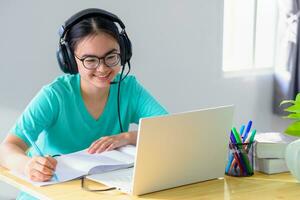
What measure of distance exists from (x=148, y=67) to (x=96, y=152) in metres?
1.49

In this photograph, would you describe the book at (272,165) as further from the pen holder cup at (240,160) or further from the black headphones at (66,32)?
the black headphones at (66,32)

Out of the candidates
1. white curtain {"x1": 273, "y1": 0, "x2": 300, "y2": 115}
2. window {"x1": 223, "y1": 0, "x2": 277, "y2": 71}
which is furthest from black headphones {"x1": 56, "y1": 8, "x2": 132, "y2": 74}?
white curtain {"x1": 273, "y1": 0, "x2": 300, "y2": 115}

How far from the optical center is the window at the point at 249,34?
13.0 ft

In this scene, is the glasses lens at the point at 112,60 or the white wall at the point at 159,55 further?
the white wall at the point at 159,55

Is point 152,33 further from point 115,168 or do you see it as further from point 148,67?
point 115,168

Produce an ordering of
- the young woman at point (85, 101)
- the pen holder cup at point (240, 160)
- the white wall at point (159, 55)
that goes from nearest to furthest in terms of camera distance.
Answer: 1. the pen holder cup at point (240, 160)
2. the young woman at point (85, 101)
3. the white wall at point (159, 55)

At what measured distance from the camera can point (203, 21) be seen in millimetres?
3656

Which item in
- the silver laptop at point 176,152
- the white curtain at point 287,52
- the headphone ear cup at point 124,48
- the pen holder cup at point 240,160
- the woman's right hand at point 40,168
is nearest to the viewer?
the silver laptop at point 176,152

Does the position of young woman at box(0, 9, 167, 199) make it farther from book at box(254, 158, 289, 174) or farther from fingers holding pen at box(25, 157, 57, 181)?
book at box(254, 158, 289, 174)

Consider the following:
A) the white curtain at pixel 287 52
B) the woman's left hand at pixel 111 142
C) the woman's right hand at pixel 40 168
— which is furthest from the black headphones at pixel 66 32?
the white curtain at pixel 287 52

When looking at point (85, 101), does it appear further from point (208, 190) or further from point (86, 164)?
point (208, 190)

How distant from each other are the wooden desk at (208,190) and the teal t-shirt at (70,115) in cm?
26

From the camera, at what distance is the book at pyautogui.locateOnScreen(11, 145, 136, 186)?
1825 millimetres

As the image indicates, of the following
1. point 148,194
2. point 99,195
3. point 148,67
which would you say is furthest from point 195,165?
point 148,67
